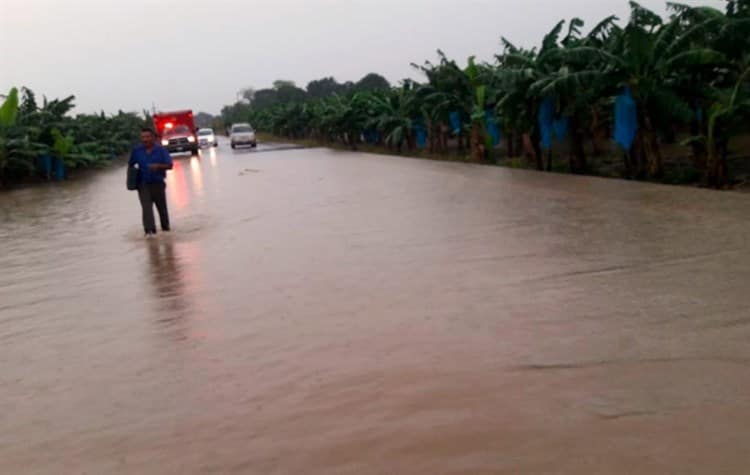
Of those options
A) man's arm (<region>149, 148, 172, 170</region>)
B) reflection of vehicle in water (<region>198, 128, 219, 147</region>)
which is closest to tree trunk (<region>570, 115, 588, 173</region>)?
man's arm (<region>149, 148, 172, 170</region>)

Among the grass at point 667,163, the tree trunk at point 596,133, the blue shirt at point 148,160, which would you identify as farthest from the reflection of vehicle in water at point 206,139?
the blue shirt at point 148,160

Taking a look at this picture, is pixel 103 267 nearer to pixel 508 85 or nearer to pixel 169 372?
pixel 169 372

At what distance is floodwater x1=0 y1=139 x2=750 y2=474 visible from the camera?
12.6ft

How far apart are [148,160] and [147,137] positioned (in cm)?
35

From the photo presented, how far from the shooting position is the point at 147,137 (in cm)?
1149

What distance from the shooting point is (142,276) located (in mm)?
8914

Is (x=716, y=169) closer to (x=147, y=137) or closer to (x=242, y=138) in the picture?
(x=147, y=137)

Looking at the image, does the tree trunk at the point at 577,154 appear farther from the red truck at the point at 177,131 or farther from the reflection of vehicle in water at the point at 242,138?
the reflection of vehicle in water at the point at 242,138

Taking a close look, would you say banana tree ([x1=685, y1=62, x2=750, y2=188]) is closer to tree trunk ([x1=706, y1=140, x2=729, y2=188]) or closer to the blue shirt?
tree trunk ([x1=706, y1=140, x2=729, y2=188])

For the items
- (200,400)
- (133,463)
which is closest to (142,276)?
(200,400)

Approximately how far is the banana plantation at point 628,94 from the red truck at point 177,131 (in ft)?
59.8

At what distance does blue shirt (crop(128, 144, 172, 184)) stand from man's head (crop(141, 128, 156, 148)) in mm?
97

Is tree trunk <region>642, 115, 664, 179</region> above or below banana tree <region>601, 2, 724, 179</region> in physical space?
below

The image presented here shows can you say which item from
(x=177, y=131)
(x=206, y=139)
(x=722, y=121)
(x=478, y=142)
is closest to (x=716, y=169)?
(x=722, y=121)
